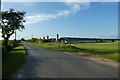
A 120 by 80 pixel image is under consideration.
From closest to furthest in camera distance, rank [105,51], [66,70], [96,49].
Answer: [66,70] < [105,51] < [96,49]

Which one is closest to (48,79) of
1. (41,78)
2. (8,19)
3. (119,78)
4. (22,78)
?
(41,78)

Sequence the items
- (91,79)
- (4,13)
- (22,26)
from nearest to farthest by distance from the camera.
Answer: (91,79)
(4,13)
(22,26)

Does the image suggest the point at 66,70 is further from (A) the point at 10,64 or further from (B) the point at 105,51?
(B) the point at 105,51

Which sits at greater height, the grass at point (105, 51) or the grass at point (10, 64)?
the grass at point (105, 51)

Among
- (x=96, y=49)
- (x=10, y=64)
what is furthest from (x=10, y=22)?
(x=10, y=64)

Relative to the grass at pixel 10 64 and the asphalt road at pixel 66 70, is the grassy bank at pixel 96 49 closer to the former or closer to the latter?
the asphalt road at pixel 66 70

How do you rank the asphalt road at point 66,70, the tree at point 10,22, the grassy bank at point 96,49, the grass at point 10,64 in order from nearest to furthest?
the asphalt road at point 66,70 < the grass at point 10,64 < the grassy bank at point 96,49 < the tree at point 10,22

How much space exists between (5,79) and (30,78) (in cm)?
116

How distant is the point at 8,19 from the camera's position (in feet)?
225

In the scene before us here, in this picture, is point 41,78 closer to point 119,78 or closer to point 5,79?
point 5,79

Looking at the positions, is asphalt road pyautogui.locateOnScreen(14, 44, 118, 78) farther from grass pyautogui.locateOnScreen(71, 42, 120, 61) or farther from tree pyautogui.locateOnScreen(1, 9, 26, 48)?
tree pyautogui.locateOnScreen(1, 9, 26, 48)

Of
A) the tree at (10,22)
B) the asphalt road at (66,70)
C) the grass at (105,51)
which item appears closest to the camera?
the asphalt road at (66,70)

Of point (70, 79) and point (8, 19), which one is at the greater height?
point (8, 19)

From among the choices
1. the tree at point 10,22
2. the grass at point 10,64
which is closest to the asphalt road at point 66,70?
the grass at point 10,64
